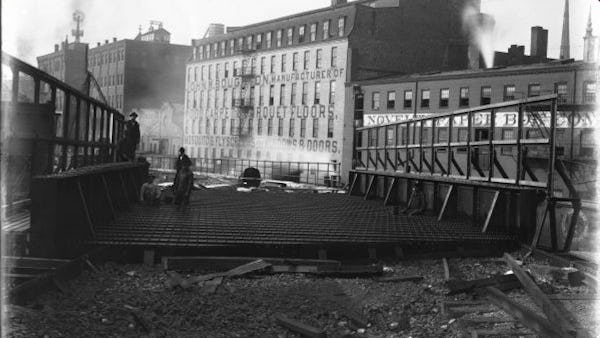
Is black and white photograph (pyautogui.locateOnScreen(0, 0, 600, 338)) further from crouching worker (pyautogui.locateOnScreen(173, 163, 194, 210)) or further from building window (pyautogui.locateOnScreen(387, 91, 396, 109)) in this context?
building window (pyautogui.locateOnScreen(387, 91, 396, 109))

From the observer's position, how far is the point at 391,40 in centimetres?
6031

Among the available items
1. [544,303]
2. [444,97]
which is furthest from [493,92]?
[544,303]

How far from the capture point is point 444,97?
160ft

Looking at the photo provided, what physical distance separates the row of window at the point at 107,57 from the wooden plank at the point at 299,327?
84415mm

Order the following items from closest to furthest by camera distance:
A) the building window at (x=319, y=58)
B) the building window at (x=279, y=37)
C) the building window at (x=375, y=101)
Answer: the building window at (x=375, y=101) < the building window at (x=319, y=58) < the building window at (x=279, y=37)

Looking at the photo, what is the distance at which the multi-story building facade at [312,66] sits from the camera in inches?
2357

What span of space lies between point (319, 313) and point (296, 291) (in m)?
0.78

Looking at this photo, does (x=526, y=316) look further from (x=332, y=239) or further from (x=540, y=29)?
(x=540, y=29)

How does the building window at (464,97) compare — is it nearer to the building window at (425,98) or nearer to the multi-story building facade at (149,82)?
the building window at (425,98)

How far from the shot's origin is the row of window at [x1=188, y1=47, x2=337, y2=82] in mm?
63875

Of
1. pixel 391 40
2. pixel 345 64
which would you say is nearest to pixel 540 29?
pixel 391 40

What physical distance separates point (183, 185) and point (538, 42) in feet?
150

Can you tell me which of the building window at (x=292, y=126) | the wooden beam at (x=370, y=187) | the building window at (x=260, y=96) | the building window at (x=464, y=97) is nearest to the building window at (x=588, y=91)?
the building window at (x=464, y=97)

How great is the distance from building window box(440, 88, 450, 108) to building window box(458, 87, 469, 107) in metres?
1.13
